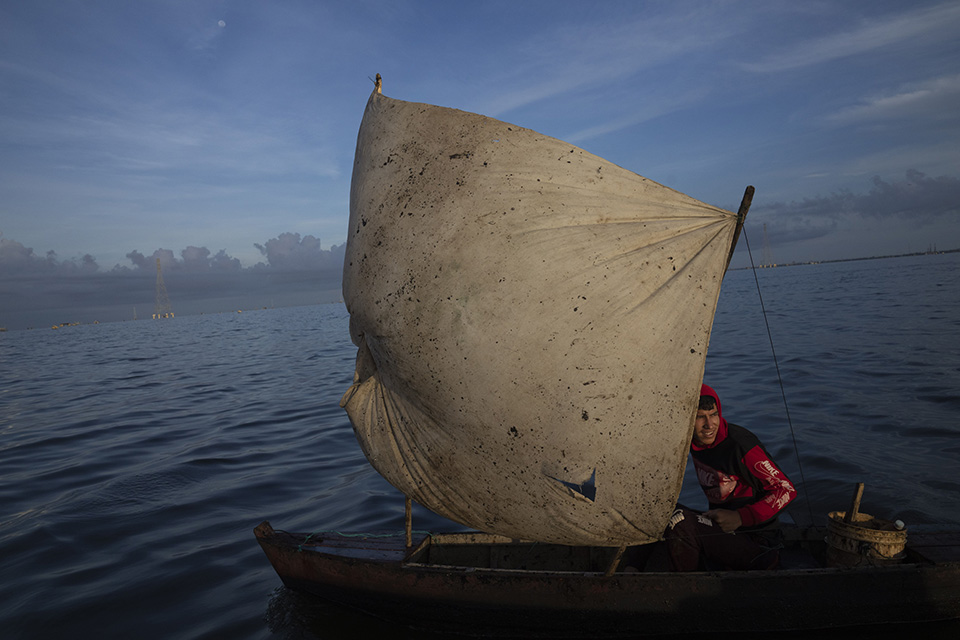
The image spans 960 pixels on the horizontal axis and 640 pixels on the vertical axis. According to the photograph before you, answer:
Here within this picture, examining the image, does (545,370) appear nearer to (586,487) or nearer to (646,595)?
(586,487)

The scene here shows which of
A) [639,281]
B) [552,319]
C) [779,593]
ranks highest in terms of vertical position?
[639,281]

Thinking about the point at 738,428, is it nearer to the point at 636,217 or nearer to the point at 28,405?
the point at 636,217

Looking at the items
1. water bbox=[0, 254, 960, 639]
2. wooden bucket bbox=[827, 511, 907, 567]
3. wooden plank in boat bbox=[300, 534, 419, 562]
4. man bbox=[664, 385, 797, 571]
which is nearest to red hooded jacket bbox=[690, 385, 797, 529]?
man bbox=[664, 385, 797, 571]

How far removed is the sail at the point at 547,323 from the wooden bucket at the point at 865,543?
164cm

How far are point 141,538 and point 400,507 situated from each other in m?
3.20

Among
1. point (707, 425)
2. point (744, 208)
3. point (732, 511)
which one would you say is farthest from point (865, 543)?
point (744, 208)

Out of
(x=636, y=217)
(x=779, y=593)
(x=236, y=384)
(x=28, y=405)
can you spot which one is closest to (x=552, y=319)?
(x=636, y=217)

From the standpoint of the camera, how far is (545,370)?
11.2 feet

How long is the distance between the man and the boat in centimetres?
36

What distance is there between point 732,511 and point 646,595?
38.8 inches

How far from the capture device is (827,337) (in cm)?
1977

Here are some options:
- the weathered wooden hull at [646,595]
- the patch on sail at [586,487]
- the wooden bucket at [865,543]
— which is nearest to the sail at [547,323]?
the patch on sail at [586,487]

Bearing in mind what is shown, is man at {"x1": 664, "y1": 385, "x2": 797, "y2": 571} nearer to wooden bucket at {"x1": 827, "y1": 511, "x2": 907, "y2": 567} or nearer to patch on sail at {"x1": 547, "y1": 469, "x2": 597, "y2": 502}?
wooden bucket at {"x1": 827, "y1": 511, "x2": 907, "y2": 567}

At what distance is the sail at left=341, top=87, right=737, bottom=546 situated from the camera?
340 centimetres
